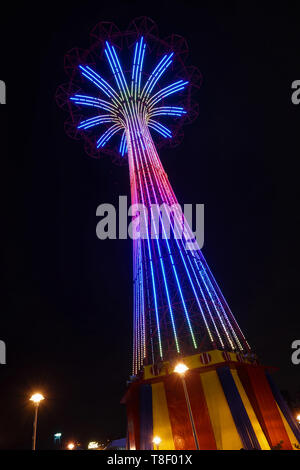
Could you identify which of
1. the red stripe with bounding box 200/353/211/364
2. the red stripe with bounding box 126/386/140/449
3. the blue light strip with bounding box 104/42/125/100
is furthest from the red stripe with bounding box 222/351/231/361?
the blue light strip with bounding box 104/42/125/100

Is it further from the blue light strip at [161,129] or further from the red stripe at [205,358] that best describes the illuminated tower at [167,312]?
the blue light strip at [161,129]

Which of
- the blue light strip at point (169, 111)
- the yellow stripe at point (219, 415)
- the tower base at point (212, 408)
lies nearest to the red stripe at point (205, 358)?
the tower base at point (212, 408)

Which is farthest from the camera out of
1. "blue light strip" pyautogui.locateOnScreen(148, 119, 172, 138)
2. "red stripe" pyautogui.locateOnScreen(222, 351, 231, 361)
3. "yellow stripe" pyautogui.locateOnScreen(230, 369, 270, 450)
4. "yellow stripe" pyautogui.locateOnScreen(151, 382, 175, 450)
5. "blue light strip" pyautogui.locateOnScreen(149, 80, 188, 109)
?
"blue light strip" pyautogui.locateOnScreen(148, 119, 172, 138)

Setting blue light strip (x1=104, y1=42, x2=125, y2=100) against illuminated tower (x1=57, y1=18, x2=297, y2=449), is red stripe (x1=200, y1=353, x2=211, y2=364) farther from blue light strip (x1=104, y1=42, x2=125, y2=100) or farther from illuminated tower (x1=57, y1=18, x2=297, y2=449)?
blue light strip (x1=104, y1=42, x2=125, y2=100)

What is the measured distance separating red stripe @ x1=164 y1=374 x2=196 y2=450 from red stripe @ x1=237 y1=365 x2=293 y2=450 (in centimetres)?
406

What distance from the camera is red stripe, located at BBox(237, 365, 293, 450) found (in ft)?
61.1

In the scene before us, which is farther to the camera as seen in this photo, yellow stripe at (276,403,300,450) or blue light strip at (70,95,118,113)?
blue light strip at (70,95,118,113)

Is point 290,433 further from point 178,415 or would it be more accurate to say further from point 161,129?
point 161,129

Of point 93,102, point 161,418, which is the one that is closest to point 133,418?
point 161,418

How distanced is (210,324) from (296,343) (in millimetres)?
19284

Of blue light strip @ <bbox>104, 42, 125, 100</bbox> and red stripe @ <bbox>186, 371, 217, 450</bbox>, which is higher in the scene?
blue light strip @ <bbox>104, 42, 125, 100</bbox>

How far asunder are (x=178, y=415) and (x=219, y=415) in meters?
2.46

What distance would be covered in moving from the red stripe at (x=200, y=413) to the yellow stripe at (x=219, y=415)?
228 millimetres
